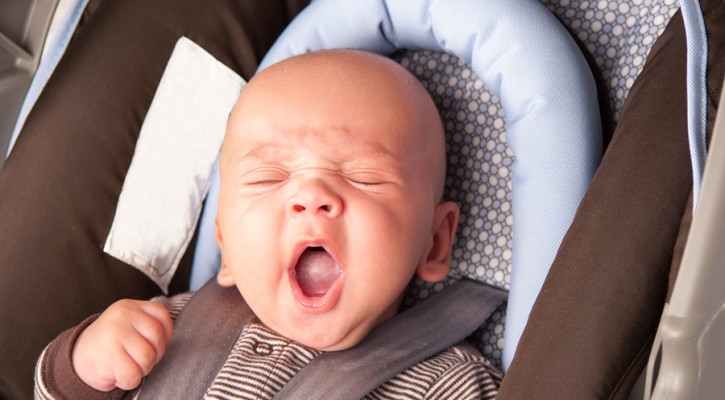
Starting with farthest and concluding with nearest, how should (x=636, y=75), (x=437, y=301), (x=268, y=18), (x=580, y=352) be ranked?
(x=268, y=18)
(x=437, y=301)
(x=636, y=75)
(x=580, y=352)

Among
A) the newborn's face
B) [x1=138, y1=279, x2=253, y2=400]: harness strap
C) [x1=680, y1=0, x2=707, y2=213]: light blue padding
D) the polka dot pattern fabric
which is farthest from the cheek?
[x1=680, y1=0, x2=707, y2=213]: light blue padding

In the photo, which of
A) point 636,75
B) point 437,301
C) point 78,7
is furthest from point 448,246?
point 78,7

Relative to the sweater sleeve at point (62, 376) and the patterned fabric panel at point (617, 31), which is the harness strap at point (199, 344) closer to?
the sweater sleeve at point (62, 376)

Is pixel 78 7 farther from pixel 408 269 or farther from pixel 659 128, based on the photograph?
pixel 659 128

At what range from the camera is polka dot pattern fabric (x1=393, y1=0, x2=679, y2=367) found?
1.23m

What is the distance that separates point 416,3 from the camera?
129cm

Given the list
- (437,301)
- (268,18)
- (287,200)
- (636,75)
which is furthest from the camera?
(268,18)

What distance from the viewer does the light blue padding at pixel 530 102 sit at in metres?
1.15

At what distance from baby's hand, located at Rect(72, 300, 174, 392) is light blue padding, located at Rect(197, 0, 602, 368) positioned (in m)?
0.50

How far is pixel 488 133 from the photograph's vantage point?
4.33 feet

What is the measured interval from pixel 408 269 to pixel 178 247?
44 cm

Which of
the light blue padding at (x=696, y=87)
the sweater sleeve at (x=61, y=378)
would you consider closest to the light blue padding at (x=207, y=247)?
the sweater sleeve at (x=61, y=378)

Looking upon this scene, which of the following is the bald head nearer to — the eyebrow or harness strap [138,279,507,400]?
the eyebrow

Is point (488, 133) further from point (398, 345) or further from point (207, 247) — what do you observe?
point (207, 247)
